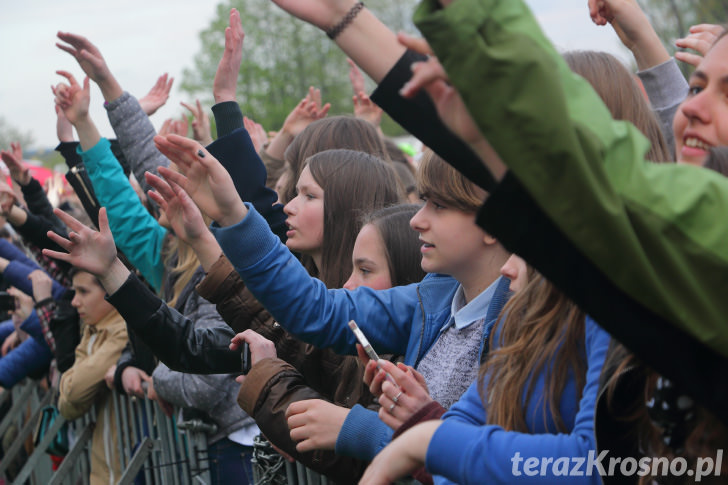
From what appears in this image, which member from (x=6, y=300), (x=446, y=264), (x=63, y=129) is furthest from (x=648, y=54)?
(x=6, y=300)

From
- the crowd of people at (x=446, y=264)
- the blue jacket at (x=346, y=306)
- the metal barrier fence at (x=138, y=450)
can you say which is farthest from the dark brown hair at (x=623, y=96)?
the metal barrier fence at (x=138, y=450)

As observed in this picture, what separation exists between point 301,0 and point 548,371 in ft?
3.08

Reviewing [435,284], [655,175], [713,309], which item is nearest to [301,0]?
[655,175]

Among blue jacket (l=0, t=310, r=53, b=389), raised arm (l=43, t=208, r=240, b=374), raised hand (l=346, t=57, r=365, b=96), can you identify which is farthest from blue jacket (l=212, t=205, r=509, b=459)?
blue jacket (l=0, t=310, r=53, b=389)

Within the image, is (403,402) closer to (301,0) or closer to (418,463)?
(418,463)

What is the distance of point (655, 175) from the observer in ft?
3.86

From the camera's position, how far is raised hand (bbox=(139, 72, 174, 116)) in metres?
6.02

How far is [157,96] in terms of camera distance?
6207mm

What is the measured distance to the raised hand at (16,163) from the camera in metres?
5.72

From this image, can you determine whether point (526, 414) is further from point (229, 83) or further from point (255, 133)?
point (255, 133)

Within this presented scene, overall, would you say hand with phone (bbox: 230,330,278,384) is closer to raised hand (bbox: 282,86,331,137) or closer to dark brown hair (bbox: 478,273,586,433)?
dark brown hair (bbox: 478,273,586,433)

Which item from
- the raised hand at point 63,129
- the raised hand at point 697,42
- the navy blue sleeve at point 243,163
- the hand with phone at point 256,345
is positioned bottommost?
the raised hand at point 697,42

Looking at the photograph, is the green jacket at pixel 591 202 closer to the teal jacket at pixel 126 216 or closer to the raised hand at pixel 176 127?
the teal jacket at pixel 126 216

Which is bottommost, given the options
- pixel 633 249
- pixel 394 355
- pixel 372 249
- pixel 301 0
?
pixel 394 355
